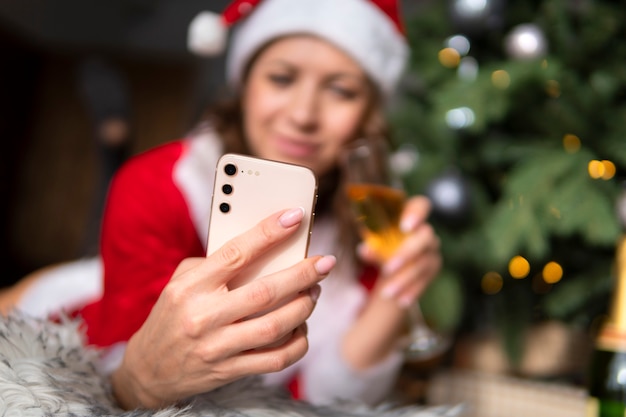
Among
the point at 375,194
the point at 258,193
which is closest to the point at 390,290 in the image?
the point at 375,194

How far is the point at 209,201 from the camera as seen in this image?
930mm

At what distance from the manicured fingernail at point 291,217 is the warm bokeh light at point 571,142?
2.89ft

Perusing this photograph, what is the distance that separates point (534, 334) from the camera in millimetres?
1308

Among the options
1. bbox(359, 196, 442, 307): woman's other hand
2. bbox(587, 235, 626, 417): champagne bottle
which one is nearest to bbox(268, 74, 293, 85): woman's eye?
bbox(359, 196, 442, 307): woman's other hand

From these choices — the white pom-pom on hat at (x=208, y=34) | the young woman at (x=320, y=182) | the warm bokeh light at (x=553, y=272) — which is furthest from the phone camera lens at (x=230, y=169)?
the warm bokeh light at (x=553, y=272)

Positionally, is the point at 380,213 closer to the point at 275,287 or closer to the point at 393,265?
the point at 393,265

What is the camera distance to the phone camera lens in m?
0.47

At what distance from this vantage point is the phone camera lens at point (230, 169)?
1.55 feet

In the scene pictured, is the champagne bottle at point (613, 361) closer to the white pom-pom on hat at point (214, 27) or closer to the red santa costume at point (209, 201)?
the red santa costume at point (209, 201)

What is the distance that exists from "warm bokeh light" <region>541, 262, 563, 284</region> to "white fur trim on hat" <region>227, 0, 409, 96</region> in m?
0.51

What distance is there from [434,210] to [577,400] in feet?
1.44

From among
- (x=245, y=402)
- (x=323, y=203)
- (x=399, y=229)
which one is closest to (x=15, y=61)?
(x=323, y=203)

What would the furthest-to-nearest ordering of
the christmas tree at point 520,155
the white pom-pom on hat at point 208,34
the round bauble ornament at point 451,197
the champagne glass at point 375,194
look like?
1. the round bauble ornament at point 451,197
2. the christmas tree at point 520,155
3. the white pom-pom on hat at point 208,34
4. the champagne glass at point 375,194

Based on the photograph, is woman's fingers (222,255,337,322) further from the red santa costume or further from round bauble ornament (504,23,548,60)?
round bauble ornament (504,23,548,60)
